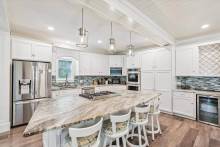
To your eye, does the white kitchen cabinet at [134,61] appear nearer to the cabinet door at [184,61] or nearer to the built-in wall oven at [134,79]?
the built-in wall oven at [134,79]

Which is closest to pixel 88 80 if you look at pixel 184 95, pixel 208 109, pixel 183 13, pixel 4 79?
pixel 4 79

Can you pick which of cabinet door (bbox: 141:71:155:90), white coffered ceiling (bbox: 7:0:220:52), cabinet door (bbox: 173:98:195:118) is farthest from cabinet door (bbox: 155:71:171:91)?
white coffered ceiling (bbox: 7:0:220:52)

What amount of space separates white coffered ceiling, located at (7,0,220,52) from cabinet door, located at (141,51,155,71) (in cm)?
129

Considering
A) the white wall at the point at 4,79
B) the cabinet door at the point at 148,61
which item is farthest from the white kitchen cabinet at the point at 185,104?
the white wall at the point at 4,79

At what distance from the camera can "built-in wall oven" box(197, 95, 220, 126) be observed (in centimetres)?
322

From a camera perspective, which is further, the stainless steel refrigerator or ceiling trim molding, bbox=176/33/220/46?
ceiling trim molding, bbox=176/33/220/46

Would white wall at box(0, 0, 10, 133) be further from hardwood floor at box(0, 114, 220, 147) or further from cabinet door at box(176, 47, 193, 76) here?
cabinet door at box(176, 47, 193, 76)

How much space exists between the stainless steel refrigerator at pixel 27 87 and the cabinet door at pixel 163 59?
3.77 meters

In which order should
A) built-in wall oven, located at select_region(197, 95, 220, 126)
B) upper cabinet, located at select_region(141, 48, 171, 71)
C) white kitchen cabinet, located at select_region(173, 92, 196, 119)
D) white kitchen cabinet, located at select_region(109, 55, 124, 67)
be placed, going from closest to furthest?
built-in wall oven, located at select_region(197, 95, 220, 126) → white kitchen cabinet, located at select_region(173, 92, 196, 119) → upper cabinet, located at select_region(141, 48, 171, 71) → white kitchen cabinet, located at select_region(109, 55, 124, 67)

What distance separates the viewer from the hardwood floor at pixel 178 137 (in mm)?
2365

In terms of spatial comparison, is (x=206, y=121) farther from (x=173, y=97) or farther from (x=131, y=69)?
(x=131, y=69)

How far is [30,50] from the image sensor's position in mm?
3318

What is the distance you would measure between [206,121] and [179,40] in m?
2.60

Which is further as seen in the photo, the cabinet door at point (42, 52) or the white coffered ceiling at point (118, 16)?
the cabinet door at point (42, 52)
